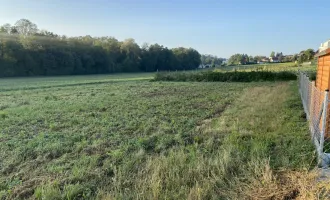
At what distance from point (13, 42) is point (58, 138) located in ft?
151

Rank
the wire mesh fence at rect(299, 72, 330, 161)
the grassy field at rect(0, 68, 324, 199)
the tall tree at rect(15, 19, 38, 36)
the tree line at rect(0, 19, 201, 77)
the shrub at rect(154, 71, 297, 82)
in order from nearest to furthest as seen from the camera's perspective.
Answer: the grassy field at rect(0, 68, 324, 199), the wire mesh fence at rect(299, 72, 330, 161), the shrub at rect(154, 71, 297, 82), the tree line at rect(0, 19, 201, 77), the tall tree at rect(15, 19, 38, 36)

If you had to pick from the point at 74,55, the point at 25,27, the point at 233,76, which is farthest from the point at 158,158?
the point at 25,27

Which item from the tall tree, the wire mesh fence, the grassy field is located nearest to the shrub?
the grassy field

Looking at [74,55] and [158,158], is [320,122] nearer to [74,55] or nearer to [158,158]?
[158,158]

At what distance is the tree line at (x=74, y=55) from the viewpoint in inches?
1670

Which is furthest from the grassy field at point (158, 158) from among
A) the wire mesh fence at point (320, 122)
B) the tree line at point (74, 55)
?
the tree line at point (74, 55)

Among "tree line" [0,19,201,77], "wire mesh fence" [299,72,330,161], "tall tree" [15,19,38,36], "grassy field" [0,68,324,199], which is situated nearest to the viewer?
"grassy field" [0,68,324,199]

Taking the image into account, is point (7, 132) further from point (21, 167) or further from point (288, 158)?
point (288, 158)

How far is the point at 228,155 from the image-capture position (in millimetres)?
3596

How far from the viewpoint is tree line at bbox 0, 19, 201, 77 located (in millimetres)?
42406

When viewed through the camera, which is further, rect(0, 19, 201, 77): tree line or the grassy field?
rect(0, 19, 201, 77): tree line

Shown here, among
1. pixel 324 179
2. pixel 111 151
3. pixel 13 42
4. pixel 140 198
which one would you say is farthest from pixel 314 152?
pixel 13 42

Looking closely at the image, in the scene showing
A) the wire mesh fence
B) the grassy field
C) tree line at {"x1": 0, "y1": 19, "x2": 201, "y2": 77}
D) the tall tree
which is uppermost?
the tall tree

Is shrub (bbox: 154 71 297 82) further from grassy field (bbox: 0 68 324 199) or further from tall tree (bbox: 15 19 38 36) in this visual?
tall tree (bbox: 15 19 38 36)
